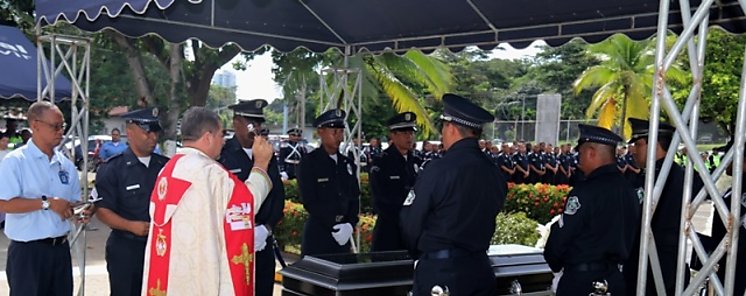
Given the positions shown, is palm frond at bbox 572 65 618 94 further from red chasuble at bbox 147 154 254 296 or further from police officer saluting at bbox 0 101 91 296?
red chasuble at bbox 147 154 254 296

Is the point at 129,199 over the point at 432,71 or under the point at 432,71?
under

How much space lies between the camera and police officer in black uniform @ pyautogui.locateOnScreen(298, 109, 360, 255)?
5.44 m

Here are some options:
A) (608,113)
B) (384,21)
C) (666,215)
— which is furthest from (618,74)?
(666,215)

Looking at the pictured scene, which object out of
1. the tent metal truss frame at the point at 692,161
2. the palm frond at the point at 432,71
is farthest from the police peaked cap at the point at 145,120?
the palm frond at the point at 432,71

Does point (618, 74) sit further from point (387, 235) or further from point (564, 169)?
point (387, 235)

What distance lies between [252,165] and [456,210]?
1.78 m

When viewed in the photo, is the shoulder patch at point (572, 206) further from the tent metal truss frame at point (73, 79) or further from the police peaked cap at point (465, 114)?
the tent metal truss frame at point (73, 79)

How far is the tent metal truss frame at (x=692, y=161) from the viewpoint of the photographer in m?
2.66

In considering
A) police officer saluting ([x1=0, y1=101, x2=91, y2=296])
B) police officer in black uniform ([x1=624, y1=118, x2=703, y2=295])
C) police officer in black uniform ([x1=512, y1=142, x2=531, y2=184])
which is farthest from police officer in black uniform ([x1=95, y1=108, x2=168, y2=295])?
police officer in black uniform ([x1=512, y1=142, x2=531, y2=184])

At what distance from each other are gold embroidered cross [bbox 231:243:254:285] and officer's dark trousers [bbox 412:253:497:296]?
A: 0.90 meters

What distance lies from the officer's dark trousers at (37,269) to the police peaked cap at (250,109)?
1419mm

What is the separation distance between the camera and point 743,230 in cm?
435

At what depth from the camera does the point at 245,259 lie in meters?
3.17

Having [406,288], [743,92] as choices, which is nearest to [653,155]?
[743,92]
